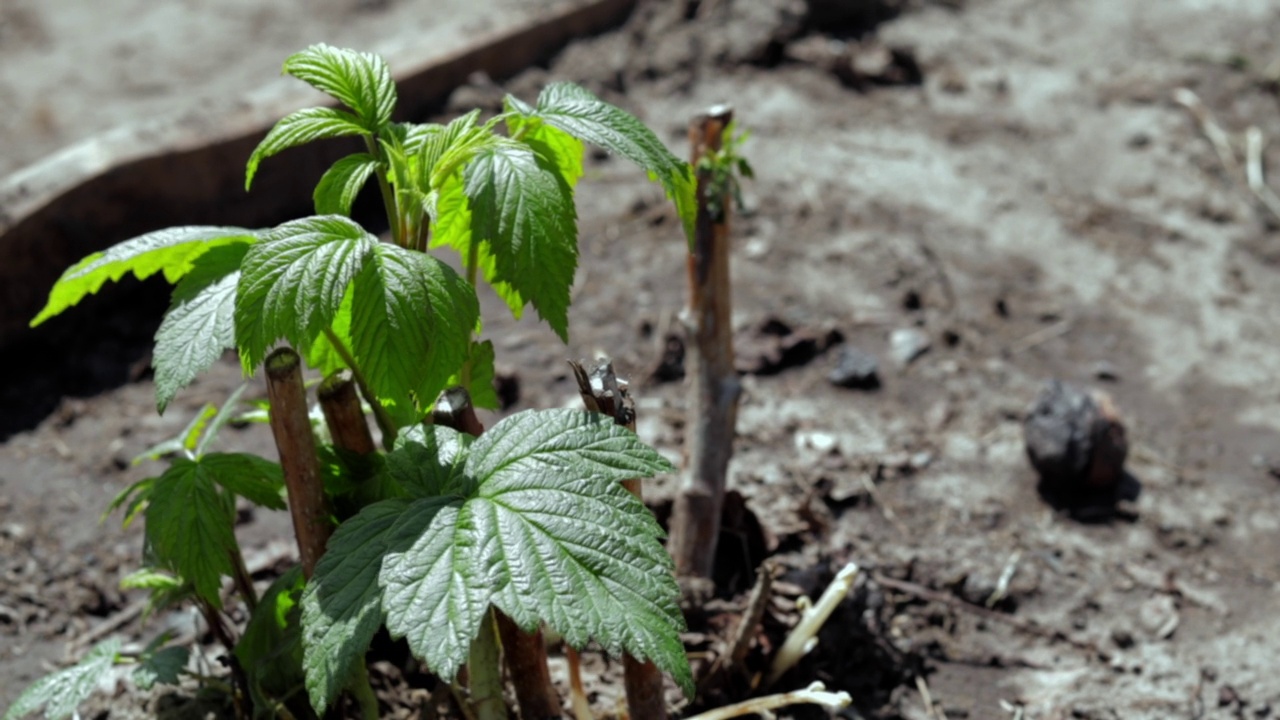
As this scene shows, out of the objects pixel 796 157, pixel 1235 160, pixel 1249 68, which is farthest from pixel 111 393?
pixel 1249 68

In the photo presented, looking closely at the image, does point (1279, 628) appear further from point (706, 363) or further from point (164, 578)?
point (164, 578)

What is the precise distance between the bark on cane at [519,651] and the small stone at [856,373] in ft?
5.13

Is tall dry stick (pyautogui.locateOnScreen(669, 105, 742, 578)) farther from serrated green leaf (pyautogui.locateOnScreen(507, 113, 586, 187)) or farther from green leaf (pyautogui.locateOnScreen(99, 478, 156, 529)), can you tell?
green leaf (pyautogui.locateOnScreen(99, 478, 156, 529))

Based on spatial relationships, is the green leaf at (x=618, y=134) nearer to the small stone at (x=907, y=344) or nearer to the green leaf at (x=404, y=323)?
the green leaf at (x=404, y=323)

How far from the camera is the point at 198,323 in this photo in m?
1.59

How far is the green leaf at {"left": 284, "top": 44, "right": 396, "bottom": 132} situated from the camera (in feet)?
5.36

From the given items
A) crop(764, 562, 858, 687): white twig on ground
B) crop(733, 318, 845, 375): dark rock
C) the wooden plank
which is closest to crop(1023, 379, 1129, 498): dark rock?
crop(733, 318, 845, 375): dark rock

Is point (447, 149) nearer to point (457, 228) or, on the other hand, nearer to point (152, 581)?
point (457, 228)

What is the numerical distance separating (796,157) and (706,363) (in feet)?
6.33

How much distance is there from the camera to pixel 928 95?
461 centimetres

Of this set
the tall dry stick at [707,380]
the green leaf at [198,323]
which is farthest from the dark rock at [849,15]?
the green leaf at [198,323]

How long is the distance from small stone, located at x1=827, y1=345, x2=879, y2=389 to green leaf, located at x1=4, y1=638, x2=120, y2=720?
6.48 feet

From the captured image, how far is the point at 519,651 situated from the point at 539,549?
0.47 meters

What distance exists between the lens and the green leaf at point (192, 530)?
178cm
